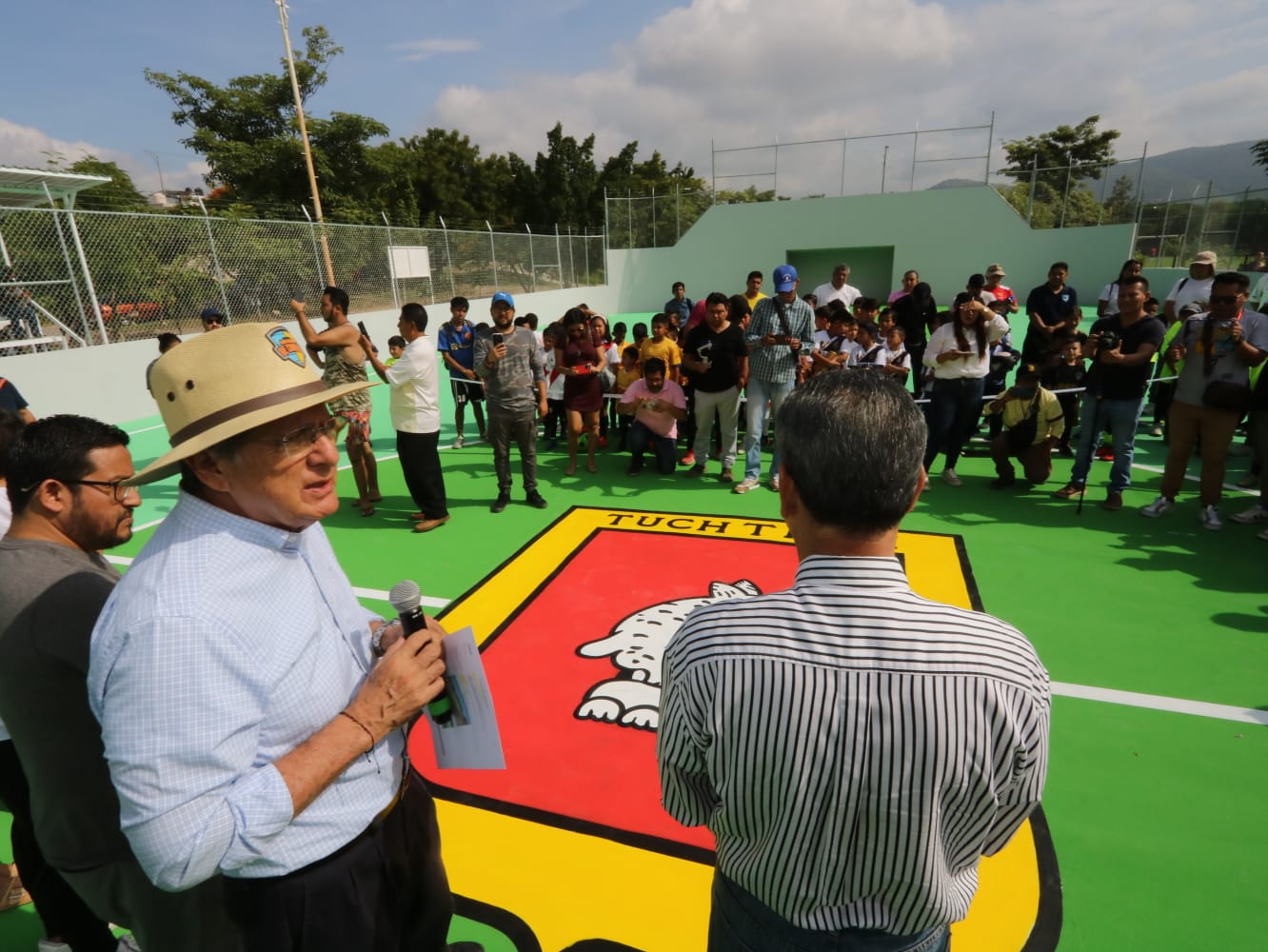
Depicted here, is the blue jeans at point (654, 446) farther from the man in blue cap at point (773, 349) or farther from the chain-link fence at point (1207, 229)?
the chain-link fence at point (1207, 229)

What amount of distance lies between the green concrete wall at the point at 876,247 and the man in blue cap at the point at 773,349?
787 inches

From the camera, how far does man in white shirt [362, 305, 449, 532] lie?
17.4ft

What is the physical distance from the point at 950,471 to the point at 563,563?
4.30 m

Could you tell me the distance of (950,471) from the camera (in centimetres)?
659

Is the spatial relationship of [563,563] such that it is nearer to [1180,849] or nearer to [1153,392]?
[1180,849]

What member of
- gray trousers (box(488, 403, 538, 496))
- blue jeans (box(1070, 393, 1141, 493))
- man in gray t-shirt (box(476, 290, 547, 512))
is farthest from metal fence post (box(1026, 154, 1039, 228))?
gray trousers (box(488, 403, 538, 496))

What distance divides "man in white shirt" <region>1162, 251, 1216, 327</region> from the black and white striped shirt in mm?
8775

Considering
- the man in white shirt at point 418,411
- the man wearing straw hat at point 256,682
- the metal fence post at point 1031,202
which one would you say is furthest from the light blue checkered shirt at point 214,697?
the metal fence post at point 1031,202

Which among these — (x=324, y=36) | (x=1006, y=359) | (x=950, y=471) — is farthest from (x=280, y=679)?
(x=324, y=36)

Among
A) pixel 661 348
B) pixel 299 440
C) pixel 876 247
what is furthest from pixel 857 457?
pixel 876 247

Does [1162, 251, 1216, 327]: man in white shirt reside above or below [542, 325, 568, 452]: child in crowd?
above

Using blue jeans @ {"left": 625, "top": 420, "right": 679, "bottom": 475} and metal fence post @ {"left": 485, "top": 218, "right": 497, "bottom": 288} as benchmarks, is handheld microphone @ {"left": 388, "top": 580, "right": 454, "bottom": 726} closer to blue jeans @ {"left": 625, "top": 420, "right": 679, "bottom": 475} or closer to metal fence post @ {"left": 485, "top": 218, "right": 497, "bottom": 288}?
blue jeans @ {"left": 625, "top": 420, "right": 679, "bottom": 475}

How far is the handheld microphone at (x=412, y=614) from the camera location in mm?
1471

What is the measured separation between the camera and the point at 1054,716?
3266 millimetres
